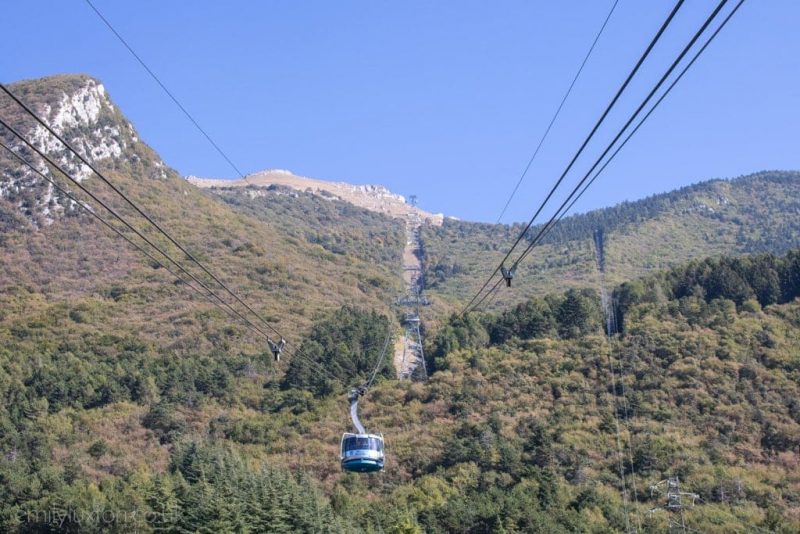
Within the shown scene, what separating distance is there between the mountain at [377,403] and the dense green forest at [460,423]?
7.0 inches

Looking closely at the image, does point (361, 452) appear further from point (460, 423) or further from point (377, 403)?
point (377, 403)

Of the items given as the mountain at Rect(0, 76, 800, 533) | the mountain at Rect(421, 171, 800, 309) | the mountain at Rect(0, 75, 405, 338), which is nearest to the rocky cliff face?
the mountain at Rect(0, 75, 405, 338)

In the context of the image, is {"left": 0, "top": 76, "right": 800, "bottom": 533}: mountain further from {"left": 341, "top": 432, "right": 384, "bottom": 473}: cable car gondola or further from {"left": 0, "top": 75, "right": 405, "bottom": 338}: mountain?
{"left": 341, "top": 432, "right": 384, "bottom": 473}: cable car gondola

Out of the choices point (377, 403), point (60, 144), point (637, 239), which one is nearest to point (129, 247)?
point (60, 144)

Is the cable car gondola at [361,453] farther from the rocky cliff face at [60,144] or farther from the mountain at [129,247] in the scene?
the rocky cliff face at [60,144]

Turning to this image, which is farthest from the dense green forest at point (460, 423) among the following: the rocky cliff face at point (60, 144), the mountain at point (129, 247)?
the rocky cliff face at point (60, 144)

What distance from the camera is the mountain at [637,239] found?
133750 millimetres

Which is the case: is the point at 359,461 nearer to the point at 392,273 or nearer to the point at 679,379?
the point at 679,379

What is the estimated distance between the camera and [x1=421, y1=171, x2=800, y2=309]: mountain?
134 m

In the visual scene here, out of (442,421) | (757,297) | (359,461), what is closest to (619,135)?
(359,461)

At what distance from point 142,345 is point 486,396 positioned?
30.4 m

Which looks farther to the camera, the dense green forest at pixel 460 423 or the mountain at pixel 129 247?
the mountain at pixel 129 247

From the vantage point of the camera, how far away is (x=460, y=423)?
215 feet

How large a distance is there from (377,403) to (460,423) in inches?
291
